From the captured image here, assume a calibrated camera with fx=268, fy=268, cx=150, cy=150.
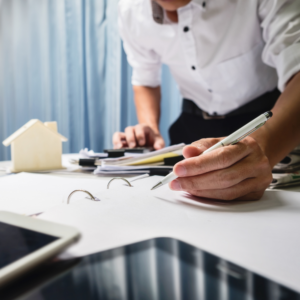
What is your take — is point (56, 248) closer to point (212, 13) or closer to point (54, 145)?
point (54, 145)

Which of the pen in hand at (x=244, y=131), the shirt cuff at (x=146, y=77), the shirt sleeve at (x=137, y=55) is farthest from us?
the shirt cuff at (x=146, y=77)

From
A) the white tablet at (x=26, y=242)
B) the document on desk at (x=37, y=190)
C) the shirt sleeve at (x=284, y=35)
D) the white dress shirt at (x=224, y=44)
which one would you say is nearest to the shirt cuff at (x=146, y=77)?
the white dress shirt at (x=224, y=44)

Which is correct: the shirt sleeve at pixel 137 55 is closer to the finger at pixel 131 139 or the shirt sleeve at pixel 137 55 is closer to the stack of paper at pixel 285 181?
the finger at pixel 131 139

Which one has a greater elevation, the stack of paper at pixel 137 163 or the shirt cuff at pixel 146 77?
the shirt cuff at pixel 146 77

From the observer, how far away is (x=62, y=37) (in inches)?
65.4

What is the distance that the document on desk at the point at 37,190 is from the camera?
39cm

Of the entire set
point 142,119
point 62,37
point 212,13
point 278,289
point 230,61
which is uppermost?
point 62,37

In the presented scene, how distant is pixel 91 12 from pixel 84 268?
1.83 meters

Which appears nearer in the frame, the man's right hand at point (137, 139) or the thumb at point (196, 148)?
the thumb at point (196, 148)

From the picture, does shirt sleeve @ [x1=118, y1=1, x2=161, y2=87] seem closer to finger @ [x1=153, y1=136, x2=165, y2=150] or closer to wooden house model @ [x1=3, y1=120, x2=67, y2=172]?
finger @ [x1=153, y1=136, x2=165, y2=150]

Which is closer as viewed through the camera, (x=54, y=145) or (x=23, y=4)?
(x=54, y=145)

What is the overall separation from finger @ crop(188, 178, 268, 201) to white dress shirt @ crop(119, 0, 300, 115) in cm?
37

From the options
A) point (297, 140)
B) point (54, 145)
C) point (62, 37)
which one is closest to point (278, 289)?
point (297, 140)

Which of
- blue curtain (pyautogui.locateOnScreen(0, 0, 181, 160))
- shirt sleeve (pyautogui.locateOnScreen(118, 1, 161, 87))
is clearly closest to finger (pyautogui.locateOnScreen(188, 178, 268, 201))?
shirt sleeve (pyautogui.locateOnScreen(118, 1, 161, 87))
